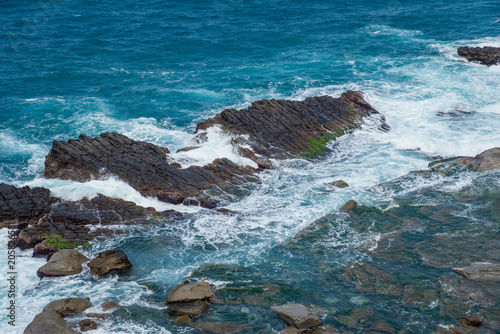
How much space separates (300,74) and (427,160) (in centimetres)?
2148

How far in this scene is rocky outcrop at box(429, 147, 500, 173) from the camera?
99.0 feet

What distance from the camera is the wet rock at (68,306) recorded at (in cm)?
1958

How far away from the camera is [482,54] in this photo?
5206 cm

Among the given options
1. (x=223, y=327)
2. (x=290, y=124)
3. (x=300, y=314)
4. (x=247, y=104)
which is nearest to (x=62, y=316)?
(x=223, y=327)

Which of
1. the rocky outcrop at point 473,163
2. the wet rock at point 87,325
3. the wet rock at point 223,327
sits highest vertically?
the rocky outcrop at point 473,163

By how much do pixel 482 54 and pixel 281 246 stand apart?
40.3 m

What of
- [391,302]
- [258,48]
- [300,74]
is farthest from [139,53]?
[391,302]

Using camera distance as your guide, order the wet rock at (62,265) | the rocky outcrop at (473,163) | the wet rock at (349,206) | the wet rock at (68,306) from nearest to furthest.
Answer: the wet rock at (68,306) < the wet rock at (62,265) < the wet rock at (349,206) < the rocky outcrop at (473,163)

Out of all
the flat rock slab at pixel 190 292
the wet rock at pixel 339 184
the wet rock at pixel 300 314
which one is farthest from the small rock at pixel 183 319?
the wet rock at pixel 339 184

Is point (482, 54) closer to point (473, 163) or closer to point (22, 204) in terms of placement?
point (473, 163)

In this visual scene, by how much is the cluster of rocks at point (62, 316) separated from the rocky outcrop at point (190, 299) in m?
2.68

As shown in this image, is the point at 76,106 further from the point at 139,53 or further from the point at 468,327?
the point at 468,327

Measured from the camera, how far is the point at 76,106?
44.1m

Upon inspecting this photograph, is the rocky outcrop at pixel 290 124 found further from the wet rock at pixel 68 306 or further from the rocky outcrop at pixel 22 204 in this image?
the wet rock at pixel 68 306
